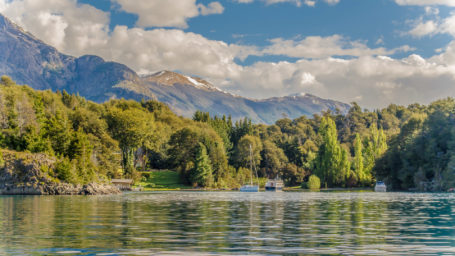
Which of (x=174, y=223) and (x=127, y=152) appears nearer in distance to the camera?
(x=174, y=223)

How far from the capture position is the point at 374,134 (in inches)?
5517

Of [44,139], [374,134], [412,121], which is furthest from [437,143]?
[44,139]

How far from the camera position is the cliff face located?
7688 centimetres

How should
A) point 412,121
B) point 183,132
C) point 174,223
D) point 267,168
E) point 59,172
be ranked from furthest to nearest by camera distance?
point 267,168, point 183,132, point 412,121, point 59,172, point 174,223

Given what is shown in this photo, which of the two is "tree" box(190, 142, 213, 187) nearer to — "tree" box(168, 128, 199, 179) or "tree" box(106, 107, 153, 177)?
"tree" box(168, 128, 199, 179)

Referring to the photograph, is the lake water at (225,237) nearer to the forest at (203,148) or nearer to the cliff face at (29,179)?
the cliff face at (29,179)

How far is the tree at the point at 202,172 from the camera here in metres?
118

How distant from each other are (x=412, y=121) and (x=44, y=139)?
8243 centimetres

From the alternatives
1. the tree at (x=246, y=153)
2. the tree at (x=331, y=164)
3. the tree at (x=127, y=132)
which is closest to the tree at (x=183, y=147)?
the tree at (x=127, y=132)

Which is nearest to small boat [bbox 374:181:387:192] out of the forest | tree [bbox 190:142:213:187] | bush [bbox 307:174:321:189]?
the forest

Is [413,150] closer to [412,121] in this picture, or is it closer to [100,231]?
[412,121]

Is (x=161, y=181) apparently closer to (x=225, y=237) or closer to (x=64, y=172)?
(x=64, y=172)

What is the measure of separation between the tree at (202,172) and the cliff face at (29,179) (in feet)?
132

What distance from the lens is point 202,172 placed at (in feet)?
387
